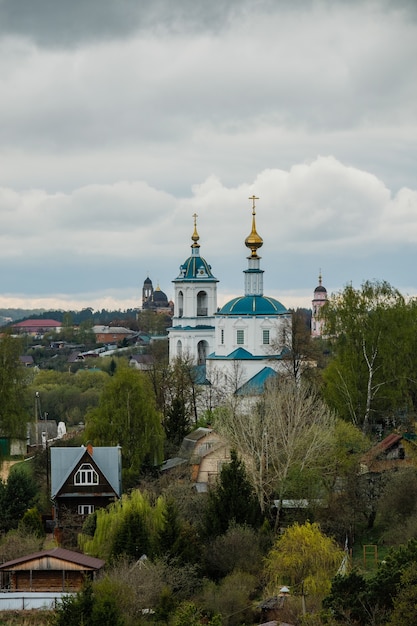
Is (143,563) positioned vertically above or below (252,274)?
below

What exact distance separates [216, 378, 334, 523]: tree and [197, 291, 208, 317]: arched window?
26.5 meters

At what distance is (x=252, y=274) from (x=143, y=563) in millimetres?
30755

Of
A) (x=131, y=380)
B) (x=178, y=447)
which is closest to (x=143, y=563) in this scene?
(x=131, y=380)

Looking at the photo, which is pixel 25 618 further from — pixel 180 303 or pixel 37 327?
pixel 37 327

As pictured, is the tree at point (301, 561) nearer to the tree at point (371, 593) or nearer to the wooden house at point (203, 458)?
the tree at point (371, 593)

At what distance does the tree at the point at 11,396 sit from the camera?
38906mm

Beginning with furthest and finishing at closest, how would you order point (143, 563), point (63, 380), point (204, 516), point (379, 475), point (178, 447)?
point (63, 380) < point (178, 447) < point (379, 475) < point (204, 516) < point (143, 563)

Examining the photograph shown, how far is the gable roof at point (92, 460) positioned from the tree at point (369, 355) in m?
11.8

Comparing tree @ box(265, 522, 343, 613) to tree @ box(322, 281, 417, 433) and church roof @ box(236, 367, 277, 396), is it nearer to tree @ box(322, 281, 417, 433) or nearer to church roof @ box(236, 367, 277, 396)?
tree @ box(322, 281, 417, 433)

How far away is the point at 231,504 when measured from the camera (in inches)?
1163

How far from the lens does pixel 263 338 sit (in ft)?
181

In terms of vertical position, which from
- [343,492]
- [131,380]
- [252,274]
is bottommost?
[343,492]

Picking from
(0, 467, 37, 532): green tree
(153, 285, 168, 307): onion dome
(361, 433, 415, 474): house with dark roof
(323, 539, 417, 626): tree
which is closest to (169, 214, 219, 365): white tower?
(361, 433, 415, 474): house with dark roof

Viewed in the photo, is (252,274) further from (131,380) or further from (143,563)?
(143,563)
